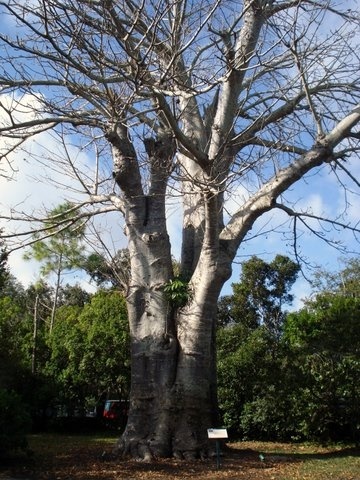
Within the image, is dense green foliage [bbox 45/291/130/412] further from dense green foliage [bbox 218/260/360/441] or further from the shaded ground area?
the shaded ground area

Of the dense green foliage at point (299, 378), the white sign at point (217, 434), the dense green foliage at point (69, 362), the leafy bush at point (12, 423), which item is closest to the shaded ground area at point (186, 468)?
the leafy bush at point (12, 423)

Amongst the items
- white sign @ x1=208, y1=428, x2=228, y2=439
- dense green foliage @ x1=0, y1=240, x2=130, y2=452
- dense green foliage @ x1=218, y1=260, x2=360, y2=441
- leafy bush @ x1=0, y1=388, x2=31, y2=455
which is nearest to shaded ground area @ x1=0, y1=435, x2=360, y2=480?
leafy bush @ x1=0, y1=388, x2=31, y2=455

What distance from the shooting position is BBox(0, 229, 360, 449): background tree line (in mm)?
15336

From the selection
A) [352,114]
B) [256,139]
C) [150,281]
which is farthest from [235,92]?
[150,281]

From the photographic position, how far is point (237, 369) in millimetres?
17953

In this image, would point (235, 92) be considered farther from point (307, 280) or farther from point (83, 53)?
point (307, 280)

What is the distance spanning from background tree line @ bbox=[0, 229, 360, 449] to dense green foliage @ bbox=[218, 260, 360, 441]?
0.02m

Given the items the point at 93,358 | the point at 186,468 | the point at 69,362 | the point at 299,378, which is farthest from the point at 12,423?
the point at 69,362

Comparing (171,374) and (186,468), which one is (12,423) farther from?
(186,468)

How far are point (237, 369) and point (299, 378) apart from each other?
258 centimetres

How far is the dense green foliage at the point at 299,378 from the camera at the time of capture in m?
15.4

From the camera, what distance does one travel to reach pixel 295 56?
1024 cm

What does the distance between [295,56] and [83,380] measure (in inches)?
610

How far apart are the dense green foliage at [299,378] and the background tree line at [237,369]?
0.08ft
